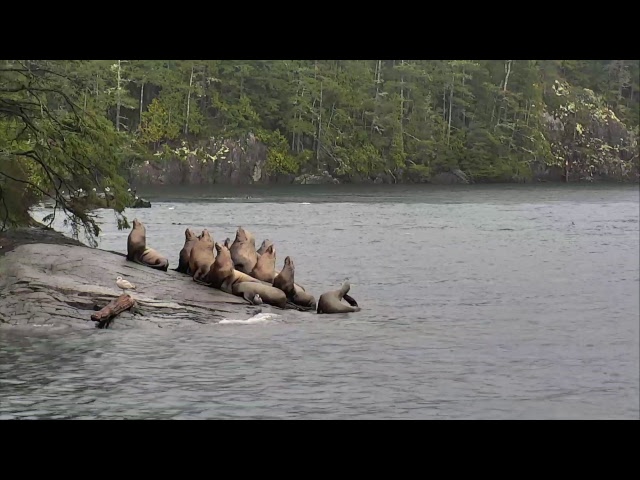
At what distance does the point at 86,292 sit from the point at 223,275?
231 centimetres

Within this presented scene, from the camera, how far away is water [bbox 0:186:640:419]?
12.1m

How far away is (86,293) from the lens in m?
16.1

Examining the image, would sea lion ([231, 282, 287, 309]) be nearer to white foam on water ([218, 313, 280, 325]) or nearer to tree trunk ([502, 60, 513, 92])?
white foam on water ([218, 313, 280, 325])

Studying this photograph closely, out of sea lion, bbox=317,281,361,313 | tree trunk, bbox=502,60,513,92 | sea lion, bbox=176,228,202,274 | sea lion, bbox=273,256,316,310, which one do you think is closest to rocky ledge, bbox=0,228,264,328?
sea lion, bbox=176,228,202,274

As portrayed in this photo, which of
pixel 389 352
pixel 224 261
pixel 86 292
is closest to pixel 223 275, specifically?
pixel 224 261

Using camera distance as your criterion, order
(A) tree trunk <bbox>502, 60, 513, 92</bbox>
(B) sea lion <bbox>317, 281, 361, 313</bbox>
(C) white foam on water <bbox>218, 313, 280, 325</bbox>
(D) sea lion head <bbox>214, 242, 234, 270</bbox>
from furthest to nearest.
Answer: (A) tree trunk <bbox>502, 60, 513, 92</bbox> < (B) sea lion <bbox>317, 281, 361, 313</bbox> < (D) sea lion head <bbox>214, 242, 234, 270</bbox> < (C) white foam on water <bbox>218, 313, 280, 325</bbox>

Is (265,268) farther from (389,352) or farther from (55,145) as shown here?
(55,145)

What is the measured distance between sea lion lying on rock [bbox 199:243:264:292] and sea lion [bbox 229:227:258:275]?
1098 millimetres

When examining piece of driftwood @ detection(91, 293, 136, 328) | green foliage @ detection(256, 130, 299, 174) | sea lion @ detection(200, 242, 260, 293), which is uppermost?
green foliage @ detection(256, 130, 299, 174)

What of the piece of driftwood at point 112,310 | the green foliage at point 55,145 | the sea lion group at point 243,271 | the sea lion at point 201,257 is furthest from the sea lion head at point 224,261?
the green foliage at point 55,145

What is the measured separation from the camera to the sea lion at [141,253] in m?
18.2

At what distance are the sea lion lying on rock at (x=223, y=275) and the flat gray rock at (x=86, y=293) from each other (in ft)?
0.48
